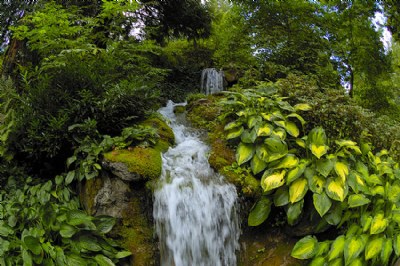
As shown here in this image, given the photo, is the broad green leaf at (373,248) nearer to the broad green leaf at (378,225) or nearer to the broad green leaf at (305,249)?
the broad green leaf at (378,225)

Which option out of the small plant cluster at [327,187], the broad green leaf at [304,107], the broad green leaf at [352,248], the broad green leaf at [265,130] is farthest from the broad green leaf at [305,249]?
the broad green leaf at [304,107]

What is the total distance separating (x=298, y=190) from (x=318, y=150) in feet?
1.64

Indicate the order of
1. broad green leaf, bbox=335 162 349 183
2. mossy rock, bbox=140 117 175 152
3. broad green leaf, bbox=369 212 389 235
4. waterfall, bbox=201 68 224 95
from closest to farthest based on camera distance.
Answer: broad green leaf, bbox=369 212 389 235 → broad green leaf, bbox=335 162 349 183 → mossy rock, bbox=140 117 175 152 → waterfall, bbox=201 68 224 95

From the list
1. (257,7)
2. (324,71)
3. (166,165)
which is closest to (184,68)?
(257,7)

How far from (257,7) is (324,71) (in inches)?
81.6

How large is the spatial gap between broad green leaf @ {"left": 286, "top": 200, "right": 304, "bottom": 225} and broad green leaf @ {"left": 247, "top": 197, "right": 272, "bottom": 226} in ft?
0.88

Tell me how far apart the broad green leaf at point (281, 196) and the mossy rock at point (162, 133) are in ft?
5.57

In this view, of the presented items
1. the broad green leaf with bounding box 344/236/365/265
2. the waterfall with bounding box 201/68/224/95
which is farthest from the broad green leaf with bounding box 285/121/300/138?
the waterfall with bounding box 201/68/224/95

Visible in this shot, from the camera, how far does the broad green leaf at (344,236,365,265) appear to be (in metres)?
2.94

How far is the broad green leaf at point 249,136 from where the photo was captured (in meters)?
3.95

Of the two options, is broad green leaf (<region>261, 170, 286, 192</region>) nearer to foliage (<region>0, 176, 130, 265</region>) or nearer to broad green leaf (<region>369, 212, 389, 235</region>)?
broad green leaf (<region>369, 212, 389, 235</region>)

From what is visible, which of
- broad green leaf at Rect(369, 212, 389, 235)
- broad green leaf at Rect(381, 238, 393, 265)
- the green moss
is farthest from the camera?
the green moss

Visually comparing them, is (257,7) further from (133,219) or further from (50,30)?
(133,219)

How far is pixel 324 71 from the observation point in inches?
267
